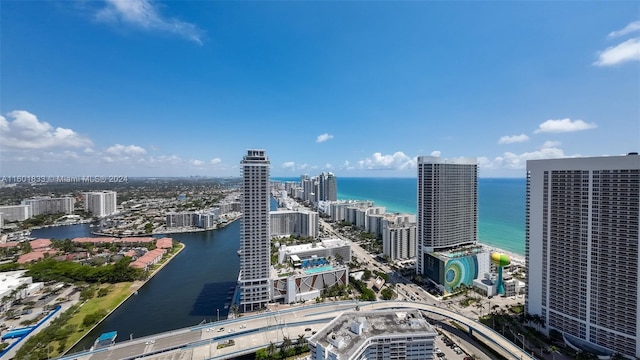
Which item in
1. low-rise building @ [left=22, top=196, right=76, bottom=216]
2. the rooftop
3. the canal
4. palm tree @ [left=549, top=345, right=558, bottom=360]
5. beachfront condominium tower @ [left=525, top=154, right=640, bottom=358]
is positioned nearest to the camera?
beachfront condominium tower @ [left=525, top=154, right=640, bottom=358]

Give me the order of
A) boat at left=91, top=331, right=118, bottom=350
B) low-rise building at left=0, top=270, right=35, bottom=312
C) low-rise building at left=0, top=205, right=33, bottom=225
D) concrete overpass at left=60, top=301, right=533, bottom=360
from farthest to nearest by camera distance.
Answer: low-rise building at left=0, top=205, right=33, bottom=225 < low-rise building at left=0, top=270, right=35, bottom=312 < boat at left=91, top=331, right=118, bottom=350 < concrete overpass at left=60, top=301, right=533, bottom=360

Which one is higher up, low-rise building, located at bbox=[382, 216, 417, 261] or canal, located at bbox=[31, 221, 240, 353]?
low-rise building, located at bbox=[382, 216, 417, 261]

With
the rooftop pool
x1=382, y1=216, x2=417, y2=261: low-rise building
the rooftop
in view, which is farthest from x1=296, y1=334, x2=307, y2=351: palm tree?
x1=382, y1=216, x2=417, y2=261: low-rise building

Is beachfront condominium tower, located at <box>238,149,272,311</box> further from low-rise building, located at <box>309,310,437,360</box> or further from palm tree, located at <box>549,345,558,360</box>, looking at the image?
palm tree, located at <box>549,345,558,360</box>

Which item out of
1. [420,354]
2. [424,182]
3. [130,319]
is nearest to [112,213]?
[130,319]

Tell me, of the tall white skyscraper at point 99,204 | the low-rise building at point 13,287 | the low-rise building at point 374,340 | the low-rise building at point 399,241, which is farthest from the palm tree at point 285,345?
the tall white skyscraper at point 99,204

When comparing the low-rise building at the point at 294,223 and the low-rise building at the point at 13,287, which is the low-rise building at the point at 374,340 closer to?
the low-rise building at the point at 13,287

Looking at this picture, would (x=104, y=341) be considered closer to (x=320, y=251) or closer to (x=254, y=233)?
(x=254, y=233)
